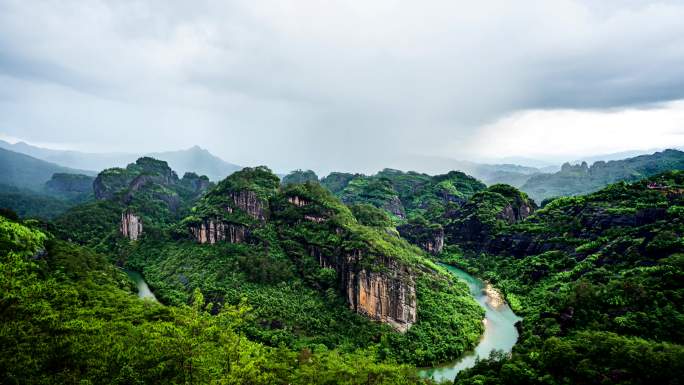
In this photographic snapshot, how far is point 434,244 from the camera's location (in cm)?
10369

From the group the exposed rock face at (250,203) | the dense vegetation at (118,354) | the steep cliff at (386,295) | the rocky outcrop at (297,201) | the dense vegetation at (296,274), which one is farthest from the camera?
the exposed rock face at (250,203)

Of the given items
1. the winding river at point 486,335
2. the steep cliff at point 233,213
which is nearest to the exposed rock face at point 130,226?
the winding river at point 486,335

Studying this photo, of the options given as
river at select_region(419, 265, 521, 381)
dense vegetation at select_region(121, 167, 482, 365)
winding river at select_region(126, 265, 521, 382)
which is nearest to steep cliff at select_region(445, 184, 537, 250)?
winding river at select_region(126, 265, 521, 382)

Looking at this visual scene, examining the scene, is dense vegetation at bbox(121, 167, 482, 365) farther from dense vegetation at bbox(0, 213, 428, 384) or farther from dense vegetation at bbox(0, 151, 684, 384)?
dense vegetation at bbox(0, 213, 428, 384)

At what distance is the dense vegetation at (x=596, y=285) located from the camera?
30.9 m

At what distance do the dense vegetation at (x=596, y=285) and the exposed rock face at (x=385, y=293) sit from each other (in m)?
14.6

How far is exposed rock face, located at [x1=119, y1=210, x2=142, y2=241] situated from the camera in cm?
9112

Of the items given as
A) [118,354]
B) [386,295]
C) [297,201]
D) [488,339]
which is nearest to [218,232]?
[297,201]

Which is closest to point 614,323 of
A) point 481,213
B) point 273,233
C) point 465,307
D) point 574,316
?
point 574,316

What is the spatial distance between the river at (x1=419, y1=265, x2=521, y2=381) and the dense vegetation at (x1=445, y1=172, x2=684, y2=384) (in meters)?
2.58

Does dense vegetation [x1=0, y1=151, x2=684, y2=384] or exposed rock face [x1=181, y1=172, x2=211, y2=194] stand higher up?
exposed rock face [x1=181, y1=172, x2=211, y2=194]

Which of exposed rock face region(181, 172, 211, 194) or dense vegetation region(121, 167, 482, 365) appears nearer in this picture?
dense vegetation region(121, 167, 482, 365)

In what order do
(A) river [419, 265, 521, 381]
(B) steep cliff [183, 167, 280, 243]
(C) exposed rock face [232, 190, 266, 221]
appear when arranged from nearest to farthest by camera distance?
(A) river [419, 265, 521, 381], (B) steep cliff [183, 167, 280, 243], (C) exposed rock face [232, 190, 266, 221]

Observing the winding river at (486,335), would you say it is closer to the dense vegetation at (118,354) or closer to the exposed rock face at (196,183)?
the dense vegetation at (118,354)
